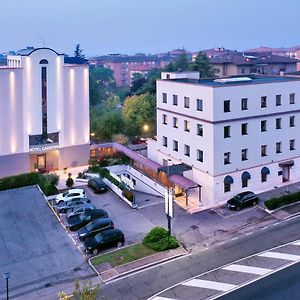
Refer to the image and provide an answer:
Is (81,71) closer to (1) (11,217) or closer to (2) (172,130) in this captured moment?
(2) (172,130)

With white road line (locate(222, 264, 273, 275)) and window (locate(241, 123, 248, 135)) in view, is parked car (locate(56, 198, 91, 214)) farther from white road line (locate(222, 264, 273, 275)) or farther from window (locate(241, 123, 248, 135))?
white road line (locate(222, 264, 273, 275))

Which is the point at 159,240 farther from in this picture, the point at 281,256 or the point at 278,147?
the point at 278,147

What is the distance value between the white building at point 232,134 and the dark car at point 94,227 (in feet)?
30.8

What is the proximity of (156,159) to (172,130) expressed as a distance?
5039 millimetres

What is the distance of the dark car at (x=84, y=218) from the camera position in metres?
38.3

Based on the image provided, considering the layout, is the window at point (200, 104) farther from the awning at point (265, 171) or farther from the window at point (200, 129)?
the awning at point (265, 171)

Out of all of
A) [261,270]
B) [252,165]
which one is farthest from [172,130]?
[261,270]

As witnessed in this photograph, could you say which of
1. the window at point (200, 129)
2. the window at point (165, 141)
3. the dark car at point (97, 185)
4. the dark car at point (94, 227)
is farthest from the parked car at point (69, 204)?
the window at point (200, 129)

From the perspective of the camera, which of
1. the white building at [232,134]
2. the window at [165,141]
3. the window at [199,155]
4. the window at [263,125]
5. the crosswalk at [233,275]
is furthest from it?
the window at [165,141]

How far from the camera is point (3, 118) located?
5159 cm

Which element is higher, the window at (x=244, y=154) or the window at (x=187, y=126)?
the window at (x=187, y=126)

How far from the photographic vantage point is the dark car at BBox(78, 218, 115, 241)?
35.9 m

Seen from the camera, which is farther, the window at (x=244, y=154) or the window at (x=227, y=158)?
the window at (x=244, y=154)

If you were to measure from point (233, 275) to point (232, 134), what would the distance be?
1733cm
